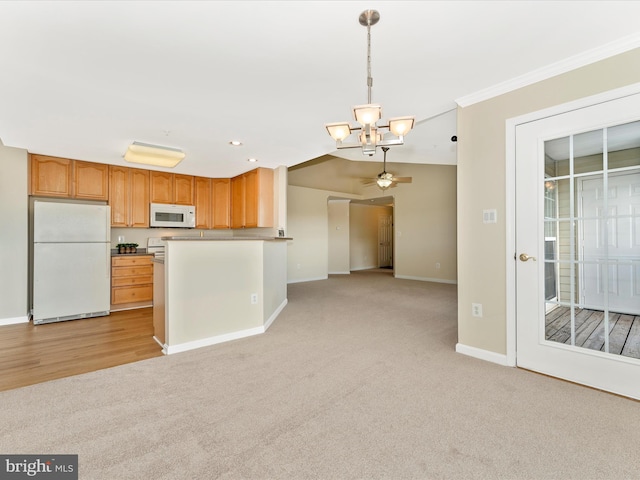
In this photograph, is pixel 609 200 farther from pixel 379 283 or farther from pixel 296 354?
pixel 379 283

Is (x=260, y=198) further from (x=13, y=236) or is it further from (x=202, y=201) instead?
(x=13, y=236)

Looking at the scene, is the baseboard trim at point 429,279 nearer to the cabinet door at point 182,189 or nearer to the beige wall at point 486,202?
the beige wall at point 486,202

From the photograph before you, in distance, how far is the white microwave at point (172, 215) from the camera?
529 centimetres

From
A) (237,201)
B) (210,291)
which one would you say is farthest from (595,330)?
(237,201)

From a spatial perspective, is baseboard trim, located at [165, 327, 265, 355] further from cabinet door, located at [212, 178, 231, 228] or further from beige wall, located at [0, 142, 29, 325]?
cabinet door, located at [212, 178, 231, 228]

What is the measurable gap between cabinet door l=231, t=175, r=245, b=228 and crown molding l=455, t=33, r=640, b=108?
407cm

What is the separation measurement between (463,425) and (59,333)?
4.35 m

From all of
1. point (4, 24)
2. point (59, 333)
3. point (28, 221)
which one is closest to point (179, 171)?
point (28, 221)

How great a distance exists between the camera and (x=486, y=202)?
269cm

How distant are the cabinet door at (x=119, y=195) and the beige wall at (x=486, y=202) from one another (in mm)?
5104

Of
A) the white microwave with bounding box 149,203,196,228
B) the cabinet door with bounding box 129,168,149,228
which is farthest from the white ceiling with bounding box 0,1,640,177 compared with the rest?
the white microwave with bounding box 149,203,196,228

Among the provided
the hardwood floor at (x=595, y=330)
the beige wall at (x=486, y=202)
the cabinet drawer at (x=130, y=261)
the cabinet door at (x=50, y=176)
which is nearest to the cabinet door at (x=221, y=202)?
the cabinet drawer at (x=130, y=261)

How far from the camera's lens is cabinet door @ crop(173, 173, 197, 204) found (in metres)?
5.55

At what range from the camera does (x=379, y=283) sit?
7.12 meters
